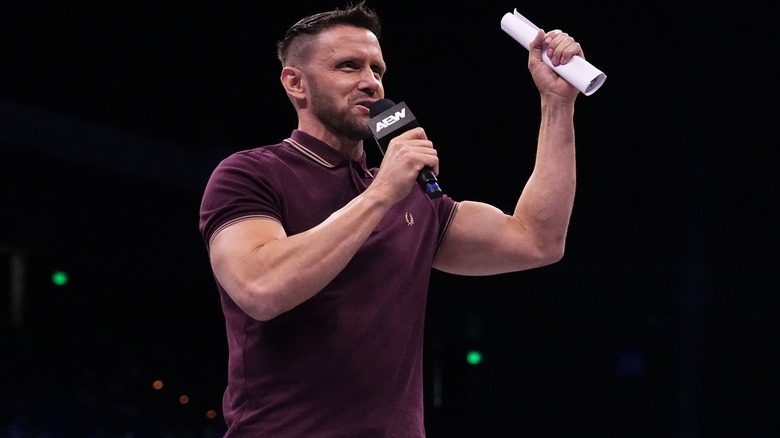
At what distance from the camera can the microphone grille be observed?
1521 millimetres

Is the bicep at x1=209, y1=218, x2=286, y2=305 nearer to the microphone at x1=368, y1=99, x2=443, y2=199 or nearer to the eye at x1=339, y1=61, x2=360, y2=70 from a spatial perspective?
the microphone at x1=368, y1=99, x2=443, y2=199

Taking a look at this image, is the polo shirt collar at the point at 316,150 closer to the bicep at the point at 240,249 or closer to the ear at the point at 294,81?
the ear at the point at 294,81

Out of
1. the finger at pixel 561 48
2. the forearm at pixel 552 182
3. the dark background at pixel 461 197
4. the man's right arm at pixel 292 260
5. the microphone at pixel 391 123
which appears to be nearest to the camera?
the man's right arm at pixel 292 260

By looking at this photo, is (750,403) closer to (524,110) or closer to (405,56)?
(524,110)

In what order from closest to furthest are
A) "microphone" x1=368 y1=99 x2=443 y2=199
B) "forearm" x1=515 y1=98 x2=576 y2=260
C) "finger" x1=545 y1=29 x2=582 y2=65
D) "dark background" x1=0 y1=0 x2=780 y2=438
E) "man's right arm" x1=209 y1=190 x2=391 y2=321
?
"man's right arm" x1=209 y1=190 x2=391 y2=321 < "microphone" x1=368 y1=99 x2=443 y2=199 < "finger" x1=545 y1=29 x2=582 y2=65 < "forearm" x1=515 y1=98 x2=576 y2=260 < "dark background" x1=0 y1=0 x2=780 y2=438

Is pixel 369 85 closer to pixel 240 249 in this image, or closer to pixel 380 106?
pixel 380 106

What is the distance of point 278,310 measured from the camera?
52.6 inches

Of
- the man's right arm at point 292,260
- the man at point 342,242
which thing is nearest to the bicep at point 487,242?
the man at point 342,242

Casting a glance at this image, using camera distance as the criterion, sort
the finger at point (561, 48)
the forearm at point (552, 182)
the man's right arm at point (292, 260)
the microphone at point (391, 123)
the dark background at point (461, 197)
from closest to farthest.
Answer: the man's right arm at point (292, 260) < the microphone at point (391, 123) < the finger at point (561, 48) < the forearm at point (552, 182) < the dark background at point (461, 197)

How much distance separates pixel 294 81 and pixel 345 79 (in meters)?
0.13

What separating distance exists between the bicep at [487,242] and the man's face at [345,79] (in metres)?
0.25

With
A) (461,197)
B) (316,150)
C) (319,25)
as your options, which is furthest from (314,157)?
(461,197)

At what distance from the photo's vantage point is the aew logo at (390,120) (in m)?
1.45

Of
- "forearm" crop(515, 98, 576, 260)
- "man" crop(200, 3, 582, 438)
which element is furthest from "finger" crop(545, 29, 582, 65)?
"forearm" crop(515, 98, 576, 260)
